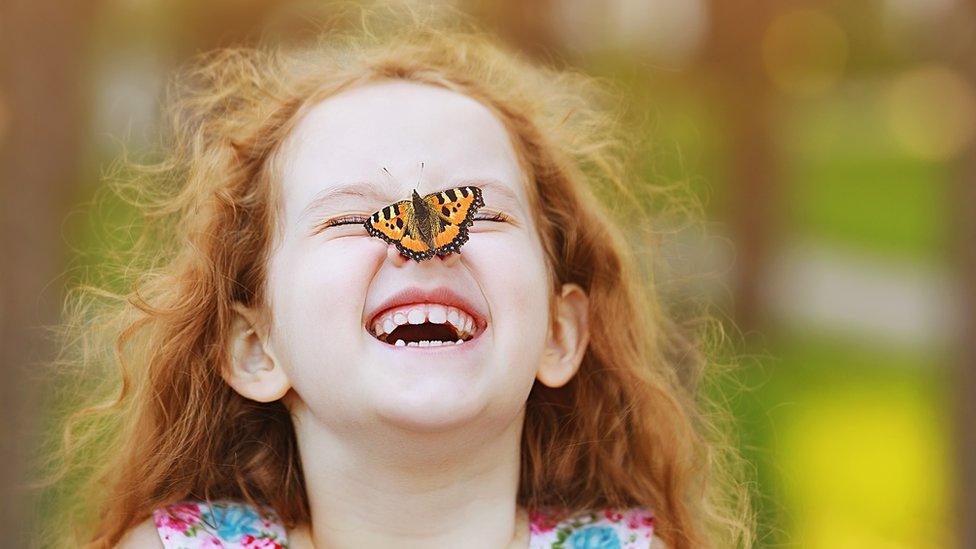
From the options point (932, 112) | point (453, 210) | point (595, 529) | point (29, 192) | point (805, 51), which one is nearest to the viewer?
point (453, 210)

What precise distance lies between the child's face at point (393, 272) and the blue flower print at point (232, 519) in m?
0.17

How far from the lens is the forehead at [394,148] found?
1.62m

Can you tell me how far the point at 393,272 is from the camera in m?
1.56

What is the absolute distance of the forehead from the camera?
5.33ft

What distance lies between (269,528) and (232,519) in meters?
0.06

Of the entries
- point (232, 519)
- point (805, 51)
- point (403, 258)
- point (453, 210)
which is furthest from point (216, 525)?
point (805, 51)

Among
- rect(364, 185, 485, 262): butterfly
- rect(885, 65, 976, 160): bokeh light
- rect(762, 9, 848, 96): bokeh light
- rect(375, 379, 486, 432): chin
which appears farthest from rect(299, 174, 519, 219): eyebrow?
rect(762, 9, 848, 96): bokeh light

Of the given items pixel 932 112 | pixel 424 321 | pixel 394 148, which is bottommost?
pixel 424 321

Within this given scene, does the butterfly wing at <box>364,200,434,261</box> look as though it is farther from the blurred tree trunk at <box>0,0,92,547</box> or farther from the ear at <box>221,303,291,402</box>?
the blurred tree trunk at <box>0,0,92,547</box>

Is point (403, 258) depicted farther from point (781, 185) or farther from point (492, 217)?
point (781, 185)

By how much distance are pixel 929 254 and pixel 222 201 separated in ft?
7.29

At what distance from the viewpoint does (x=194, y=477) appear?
179 cm

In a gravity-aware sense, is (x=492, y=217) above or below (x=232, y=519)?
above

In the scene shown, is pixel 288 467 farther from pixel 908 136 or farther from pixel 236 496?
pixel 908 136
